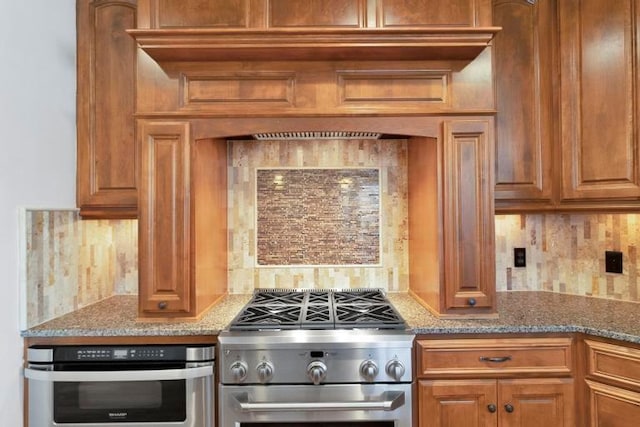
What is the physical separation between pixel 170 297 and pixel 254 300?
1.59 ft

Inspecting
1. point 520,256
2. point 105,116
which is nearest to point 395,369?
point 520,256

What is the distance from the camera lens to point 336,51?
1.64 meters

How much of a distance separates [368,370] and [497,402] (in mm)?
579

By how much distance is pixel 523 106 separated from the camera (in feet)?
6.33

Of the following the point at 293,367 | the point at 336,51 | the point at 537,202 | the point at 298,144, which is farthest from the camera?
the point at 298,144

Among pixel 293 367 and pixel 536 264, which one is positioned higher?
pixel 536 264

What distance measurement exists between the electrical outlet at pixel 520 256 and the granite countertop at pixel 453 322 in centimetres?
32

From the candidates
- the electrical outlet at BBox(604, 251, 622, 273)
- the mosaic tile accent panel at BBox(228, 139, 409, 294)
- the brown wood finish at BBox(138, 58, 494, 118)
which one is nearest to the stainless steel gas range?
the mosaic tile accent panel at BBox(228, 139, 409, 294)

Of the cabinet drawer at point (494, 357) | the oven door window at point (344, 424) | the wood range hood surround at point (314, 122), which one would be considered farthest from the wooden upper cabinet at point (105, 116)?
the cabinet drawer at point (494, 357)

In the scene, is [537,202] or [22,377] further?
[537,202]

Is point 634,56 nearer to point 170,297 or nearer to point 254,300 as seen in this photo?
point 254,300

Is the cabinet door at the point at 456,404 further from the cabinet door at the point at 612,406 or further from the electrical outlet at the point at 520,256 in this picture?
the electrical outlet at the point at 520,256


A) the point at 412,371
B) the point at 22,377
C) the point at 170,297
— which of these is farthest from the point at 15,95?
the point at 412,371

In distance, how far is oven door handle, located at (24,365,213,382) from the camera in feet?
4.96
